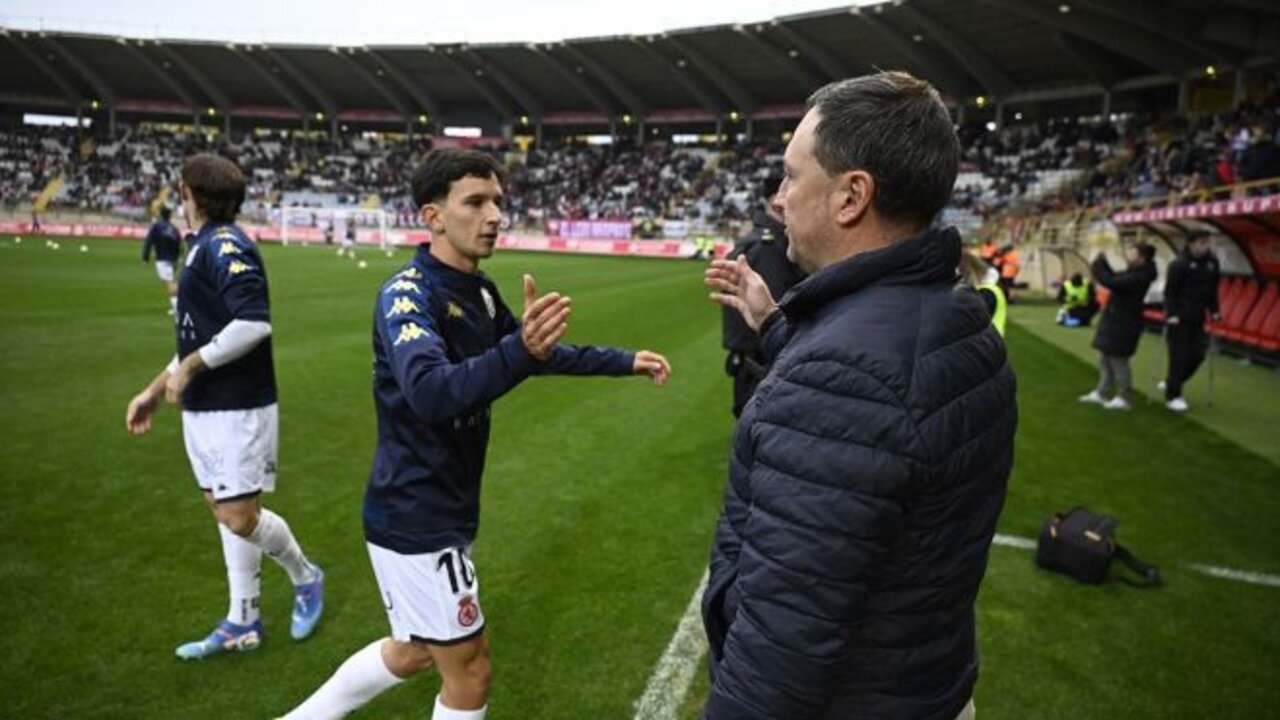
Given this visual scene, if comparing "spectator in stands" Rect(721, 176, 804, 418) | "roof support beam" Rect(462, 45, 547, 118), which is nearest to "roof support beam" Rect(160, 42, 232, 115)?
"roof support beam" Rect(462, 45, 547, 118)

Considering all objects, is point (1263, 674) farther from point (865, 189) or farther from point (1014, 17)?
point (1014, 17)

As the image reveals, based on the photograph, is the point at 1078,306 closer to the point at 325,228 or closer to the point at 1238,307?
the point at 1238,307

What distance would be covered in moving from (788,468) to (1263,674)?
4415 millimetres

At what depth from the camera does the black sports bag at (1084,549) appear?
5.20 m

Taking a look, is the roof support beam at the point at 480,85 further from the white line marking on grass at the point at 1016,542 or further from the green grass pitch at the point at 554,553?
the white line marking on grass at the point at 1016,542

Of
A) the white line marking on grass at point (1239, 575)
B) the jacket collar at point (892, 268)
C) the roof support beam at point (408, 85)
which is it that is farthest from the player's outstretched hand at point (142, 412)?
the roof support beam at point (408, 85)

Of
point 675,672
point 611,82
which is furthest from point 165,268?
point 611,82

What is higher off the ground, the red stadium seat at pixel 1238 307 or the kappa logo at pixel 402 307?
the kappa logo at pixel 402 307

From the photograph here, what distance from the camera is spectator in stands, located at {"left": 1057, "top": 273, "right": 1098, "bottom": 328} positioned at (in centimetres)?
1806

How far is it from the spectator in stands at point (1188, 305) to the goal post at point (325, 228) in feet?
122

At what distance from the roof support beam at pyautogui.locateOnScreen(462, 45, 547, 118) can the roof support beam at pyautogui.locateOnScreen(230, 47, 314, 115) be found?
16.2 metres

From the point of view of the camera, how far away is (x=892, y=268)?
153 cm

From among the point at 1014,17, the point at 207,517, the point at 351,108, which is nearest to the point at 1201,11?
the point at 1014,17

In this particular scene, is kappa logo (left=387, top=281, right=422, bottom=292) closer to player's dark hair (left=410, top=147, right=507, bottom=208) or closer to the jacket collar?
player's dark hair (left=410, top=147, right=507, bottom=208)
